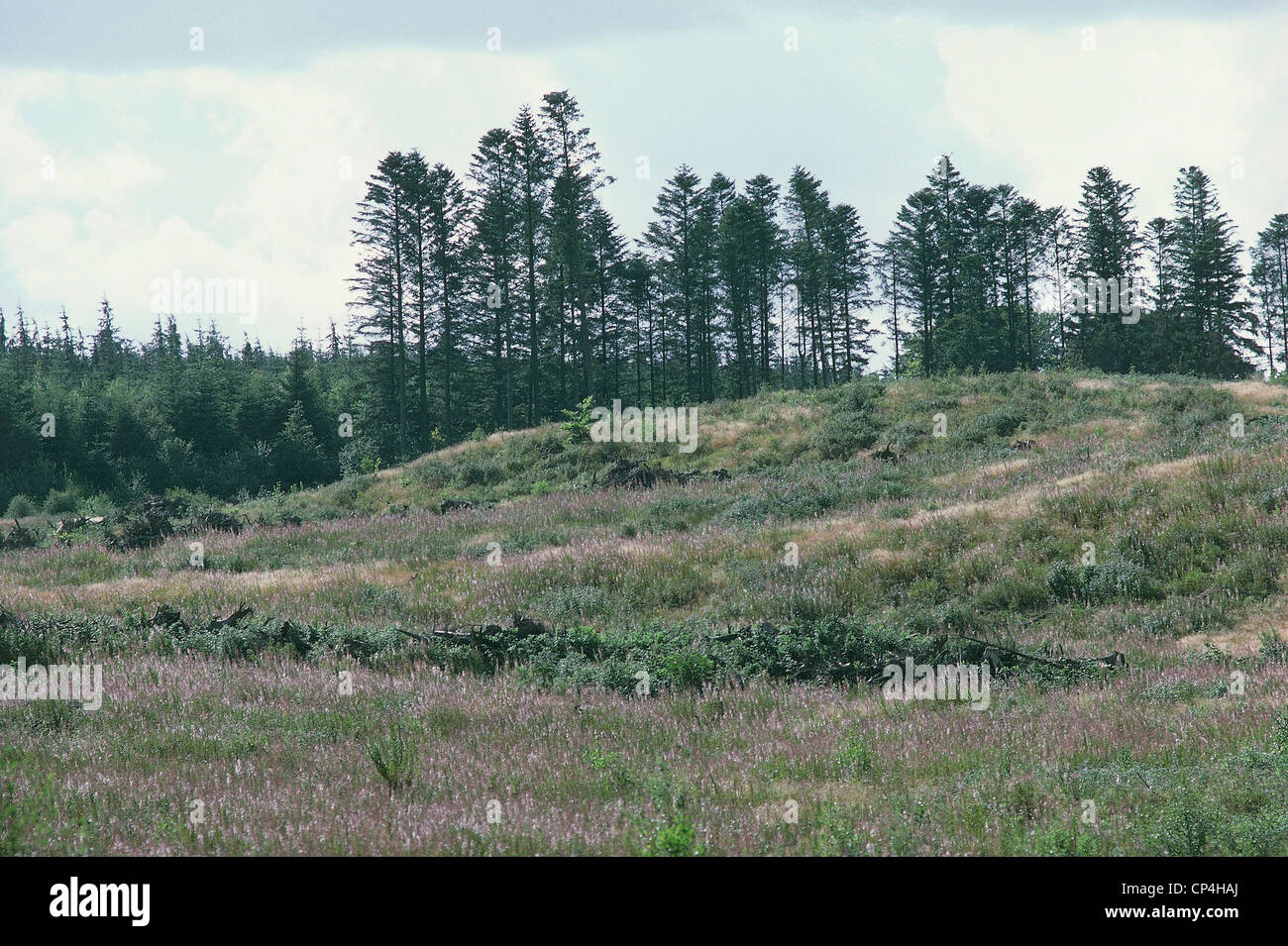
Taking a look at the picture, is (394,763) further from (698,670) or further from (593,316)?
(593,316)

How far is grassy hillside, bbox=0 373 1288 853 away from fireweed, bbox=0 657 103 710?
215 millimetres

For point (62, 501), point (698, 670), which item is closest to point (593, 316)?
point (62, 501)

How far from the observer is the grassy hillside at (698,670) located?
4.74 metres

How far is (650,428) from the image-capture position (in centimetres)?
3816

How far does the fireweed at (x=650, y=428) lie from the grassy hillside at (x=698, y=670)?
1177 cm

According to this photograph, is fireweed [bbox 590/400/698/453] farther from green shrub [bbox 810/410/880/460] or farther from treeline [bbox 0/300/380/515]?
treeline [bbox 0/300/380/515]

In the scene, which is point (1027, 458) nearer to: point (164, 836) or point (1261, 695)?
point (1261, 695)

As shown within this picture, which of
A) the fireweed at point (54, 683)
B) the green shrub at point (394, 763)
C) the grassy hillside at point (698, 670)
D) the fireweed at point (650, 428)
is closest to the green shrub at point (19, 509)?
the grassy hillside at point (698, 670)

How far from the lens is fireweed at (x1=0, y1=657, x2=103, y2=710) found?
7.59 meters

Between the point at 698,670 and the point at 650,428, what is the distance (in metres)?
29.8

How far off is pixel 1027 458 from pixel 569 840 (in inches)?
771

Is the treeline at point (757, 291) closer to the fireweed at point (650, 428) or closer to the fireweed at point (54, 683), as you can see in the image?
the fireweed at point (650, 428)

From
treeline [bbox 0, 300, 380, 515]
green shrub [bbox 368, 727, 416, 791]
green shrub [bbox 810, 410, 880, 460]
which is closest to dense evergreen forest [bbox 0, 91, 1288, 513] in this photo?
treeline [bbox 0, 300, 380, 515]

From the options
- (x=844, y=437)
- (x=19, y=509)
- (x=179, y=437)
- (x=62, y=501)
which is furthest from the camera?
(x=179, y=437)
